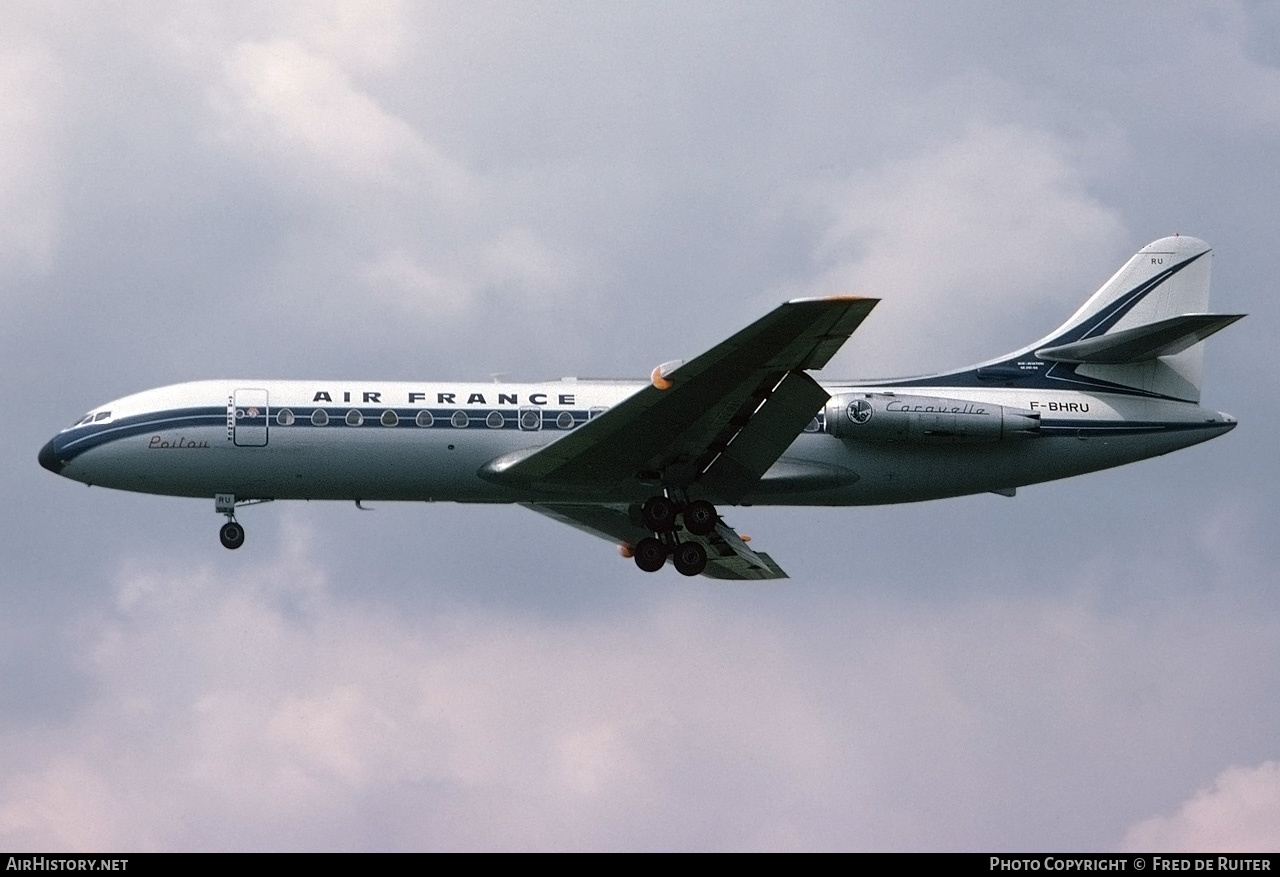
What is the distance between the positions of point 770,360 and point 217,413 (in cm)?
1229

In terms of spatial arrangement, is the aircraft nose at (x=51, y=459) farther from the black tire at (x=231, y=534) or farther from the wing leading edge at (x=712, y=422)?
the wing leading edge at (x=712, y=422)

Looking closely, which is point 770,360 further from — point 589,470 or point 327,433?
point 327,433

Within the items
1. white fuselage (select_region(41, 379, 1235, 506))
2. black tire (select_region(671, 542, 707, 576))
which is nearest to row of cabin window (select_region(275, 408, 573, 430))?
white fuselage (select_region(41, 379, 1235, 506))

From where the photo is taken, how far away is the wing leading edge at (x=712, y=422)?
3491 cm

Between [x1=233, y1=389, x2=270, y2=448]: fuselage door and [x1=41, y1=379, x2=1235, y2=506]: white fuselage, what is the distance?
0.03 meters

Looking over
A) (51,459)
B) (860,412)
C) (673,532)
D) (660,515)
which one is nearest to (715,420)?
(660,515)

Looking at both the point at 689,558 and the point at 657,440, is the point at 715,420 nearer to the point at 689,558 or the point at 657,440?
the point at 657,440

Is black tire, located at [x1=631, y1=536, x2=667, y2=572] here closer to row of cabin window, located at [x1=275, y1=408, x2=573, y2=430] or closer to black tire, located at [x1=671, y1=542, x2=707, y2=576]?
black tire, located at [x1=671, y1=542, x2=707, y2=576]

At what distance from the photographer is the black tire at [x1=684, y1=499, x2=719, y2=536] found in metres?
40.9

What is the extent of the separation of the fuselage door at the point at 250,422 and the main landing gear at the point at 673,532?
8190 millimetres

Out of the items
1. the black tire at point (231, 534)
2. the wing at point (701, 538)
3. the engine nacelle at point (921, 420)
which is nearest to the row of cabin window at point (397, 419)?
the black tire at point (231, 534)

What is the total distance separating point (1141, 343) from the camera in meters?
41.5

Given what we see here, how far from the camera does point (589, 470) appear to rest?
40.3 metres
